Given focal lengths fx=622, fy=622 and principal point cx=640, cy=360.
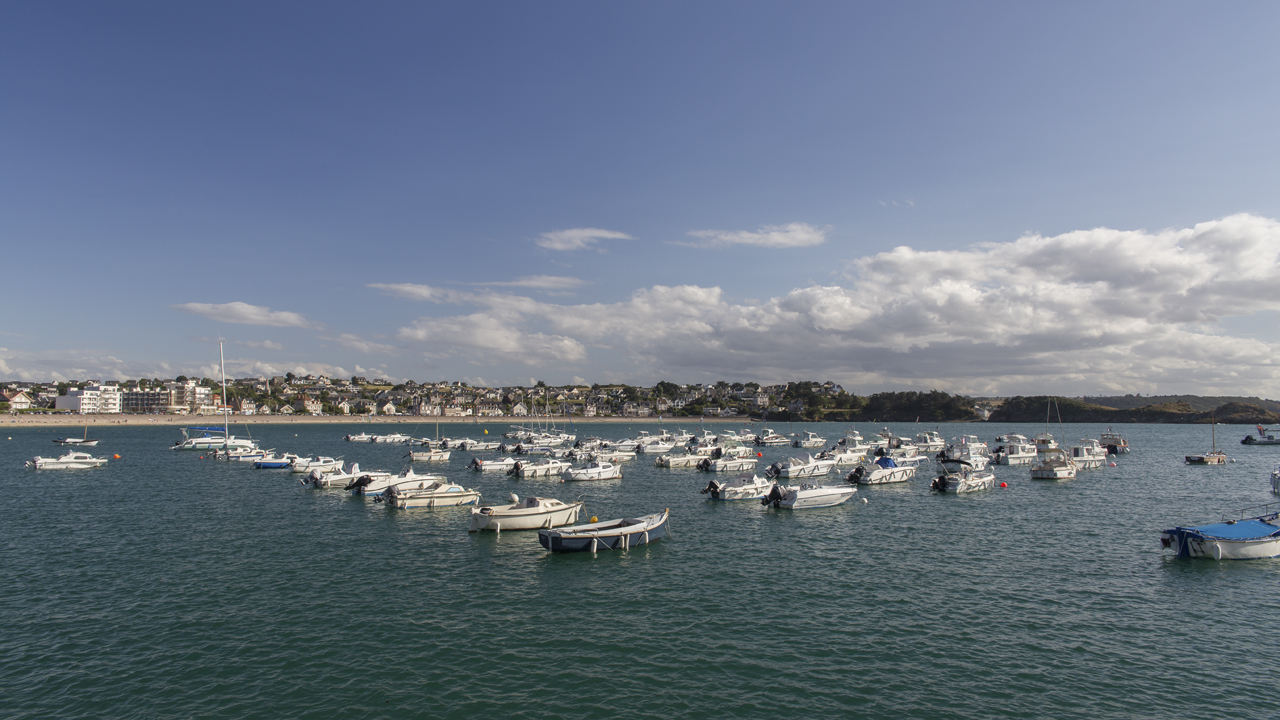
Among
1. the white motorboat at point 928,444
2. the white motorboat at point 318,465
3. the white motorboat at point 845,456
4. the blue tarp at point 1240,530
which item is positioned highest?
the blue tarp at point 1240,530

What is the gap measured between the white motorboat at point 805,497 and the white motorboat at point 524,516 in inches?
687

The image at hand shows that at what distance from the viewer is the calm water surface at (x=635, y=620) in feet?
57.4

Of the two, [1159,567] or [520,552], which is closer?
[1159,567]

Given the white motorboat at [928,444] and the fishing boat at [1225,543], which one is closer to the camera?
the fishing boat at [1225,543]

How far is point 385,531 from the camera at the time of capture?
40.2 metres

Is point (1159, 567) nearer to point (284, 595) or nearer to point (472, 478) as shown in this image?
point (284, 595)

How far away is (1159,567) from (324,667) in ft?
122

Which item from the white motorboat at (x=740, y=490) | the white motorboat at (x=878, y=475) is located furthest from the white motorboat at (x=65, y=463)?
→ the white motorboat at (x=878, y=475)

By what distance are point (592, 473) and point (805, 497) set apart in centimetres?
2755

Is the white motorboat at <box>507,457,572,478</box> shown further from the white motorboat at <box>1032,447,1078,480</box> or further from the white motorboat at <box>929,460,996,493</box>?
the white motorboat at <box>1032,447,1078,480</box>

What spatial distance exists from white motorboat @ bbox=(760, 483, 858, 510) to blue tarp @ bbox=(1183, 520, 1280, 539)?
2170 centimetres

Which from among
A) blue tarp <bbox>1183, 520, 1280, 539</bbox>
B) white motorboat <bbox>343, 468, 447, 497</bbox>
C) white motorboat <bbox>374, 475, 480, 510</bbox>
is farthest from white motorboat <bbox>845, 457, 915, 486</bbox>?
white motorboat <bbox>343, 468, 447, 497</bbox>

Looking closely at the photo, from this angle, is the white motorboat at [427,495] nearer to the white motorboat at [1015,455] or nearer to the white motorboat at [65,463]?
the white motorboat at [65,463]

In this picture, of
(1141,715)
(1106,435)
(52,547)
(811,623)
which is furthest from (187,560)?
(1106,435)
